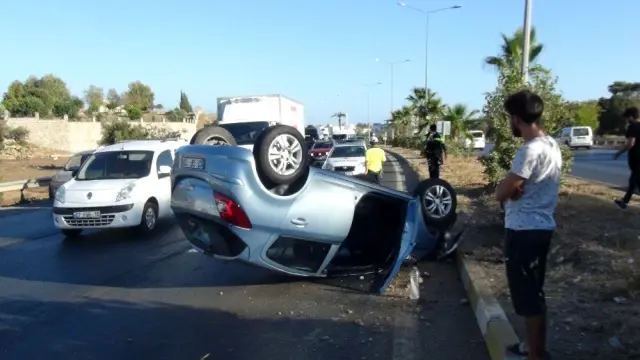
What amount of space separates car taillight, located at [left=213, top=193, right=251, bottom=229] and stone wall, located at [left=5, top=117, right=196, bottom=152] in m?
42.9

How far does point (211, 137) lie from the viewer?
764cm

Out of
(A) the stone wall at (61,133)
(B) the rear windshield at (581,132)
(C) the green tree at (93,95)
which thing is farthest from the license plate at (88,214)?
(C) the green tree at (93,95)

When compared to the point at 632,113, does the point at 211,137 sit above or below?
below

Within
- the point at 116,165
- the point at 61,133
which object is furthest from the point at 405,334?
the point at 61,133

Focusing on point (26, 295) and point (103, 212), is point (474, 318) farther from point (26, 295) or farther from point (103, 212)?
point (103, 212)

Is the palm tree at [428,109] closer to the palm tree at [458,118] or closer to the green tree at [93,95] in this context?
the palm tree at [458,118]

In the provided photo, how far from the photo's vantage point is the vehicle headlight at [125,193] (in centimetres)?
1034

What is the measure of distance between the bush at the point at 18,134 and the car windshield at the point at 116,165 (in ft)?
126

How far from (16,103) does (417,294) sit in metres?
82.4

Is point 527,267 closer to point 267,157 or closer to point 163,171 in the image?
point 267,157

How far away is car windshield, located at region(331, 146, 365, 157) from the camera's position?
78.3ft

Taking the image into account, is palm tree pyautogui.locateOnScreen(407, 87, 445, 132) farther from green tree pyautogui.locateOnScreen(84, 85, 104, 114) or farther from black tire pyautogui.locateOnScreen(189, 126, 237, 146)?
green tree pyautogui.locateOnScreen(84, 85, 104, 114)

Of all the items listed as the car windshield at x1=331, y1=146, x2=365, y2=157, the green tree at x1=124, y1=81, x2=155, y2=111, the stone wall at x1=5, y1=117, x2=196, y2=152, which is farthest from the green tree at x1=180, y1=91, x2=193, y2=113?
the car windshield at x1=331, y1=146, x2=365, y2=157

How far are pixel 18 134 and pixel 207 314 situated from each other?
151 feet
